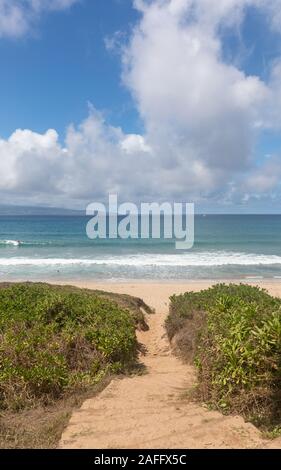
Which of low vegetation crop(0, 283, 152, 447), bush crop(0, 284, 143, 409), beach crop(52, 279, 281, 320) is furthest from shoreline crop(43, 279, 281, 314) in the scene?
low vegetation crop(0, 283, 152, 447)

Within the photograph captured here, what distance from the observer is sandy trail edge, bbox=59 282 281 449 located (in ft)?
14.0

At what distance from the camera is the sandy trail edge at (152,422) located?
14.0ft

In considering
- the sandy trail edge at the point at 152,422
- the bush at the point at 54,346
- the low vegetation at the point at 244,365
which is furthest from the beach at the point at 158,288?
the low vegetation at the point at 244,365

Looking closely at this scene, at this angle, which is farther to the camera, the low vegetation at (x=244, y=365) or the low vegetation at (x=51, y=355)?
the low vegetation at (x=51, y=355)

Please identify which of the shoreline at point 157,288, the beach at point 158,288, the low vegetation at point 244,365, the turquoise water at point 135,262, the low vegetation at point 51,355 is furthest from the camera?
the turquoise water at point 135,262

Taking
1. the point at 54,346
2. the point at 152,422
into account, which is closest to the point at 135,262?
the point at 54,346

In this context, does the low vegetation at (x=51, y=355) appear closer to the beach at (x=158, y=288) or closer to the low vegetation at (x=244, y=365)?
the low vegetation at (x=244, y=365)

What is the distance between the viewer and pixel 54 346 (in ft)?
21.7

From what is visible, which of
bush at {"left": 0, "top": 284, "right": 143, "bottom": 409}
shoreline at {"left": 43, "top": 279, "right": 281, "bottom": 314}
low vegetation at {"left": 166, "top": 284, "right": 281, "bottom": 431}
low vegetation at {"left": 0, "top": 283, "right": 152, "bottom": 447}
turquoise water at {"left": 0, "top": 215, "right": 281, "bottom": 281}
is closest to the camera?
low vegetation at {"left": 166, "top": 284, "right": 281, "bottom": 431}

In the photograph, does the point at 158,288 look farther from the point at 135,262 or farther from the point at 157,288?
the point at 135,262

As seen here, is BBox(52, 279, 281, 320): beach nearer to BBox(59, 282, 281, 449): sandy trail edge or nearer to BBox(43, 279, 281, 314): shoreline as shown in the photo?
BBox(43, 279, 281, 314): shoreline

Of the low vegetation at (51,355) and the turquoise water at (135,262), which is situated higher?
the low vegetation at (51,355)
